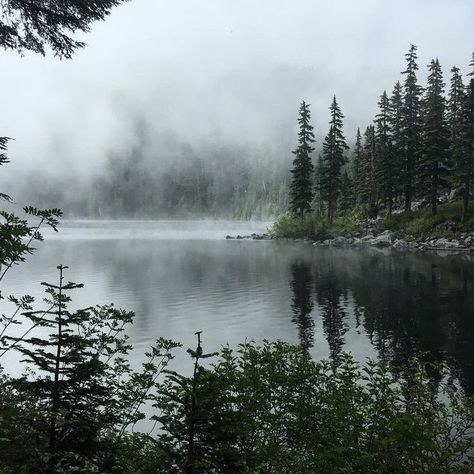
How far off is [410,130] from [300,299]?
51077mm

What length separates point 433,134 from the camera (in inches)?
2512

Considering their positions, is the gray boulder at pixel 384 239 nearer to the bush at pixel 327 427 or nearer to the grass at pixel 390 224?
the grass at pixel 390 224

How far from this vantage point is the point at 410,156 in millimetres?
72125

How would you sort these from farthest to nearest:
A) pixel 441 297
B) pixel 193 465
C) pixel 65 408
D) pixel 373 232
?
pixel 373 232, pixel 441 297, pixel 65 408, pixel 193 465

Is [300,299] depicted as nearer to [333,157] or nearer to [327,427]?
[327,427]

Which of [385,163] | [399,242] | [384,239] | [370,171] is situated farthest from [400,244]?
[370,171]

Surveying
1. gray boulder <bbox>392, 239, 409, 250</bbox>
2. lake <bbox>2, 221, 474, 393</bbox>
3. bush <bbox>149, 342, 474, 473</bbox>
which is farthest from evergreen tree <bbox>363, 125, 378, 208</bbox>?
bush <bbox>149, 342, 474, 473</bbox>

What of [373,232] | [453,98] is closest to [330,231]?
[373,232]

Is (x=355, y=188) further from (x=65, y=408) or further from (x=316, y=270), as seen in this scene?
(x=65, y=408)

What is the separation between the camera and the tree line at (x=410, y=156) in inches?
2434

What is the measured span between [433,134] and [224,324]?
5151 cm

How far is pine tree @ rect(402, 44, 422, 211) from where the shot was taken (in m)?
71.2

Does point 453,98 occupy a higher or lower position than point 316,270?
→ higher

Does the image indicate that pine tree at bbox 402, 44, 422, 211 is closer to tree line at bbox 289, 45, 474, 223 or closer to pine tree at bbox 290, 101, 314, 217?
tree line at bbox 289, 45, 474, 223
